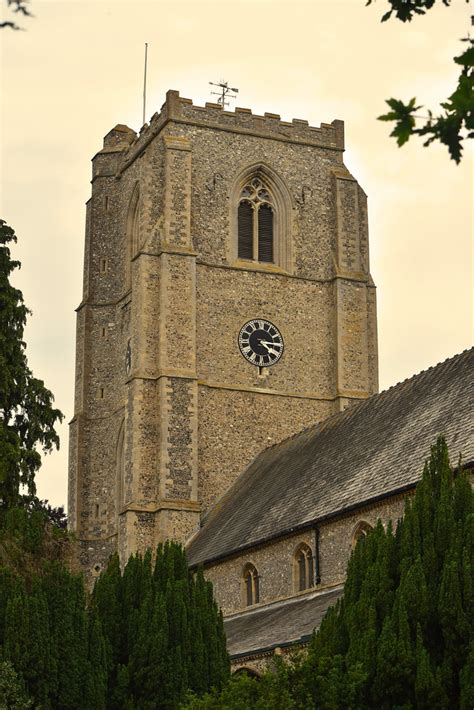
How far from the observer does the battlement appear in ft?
139

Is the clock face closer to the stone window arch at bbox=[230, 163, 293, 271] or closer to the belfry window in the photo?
the stone window arch at bbox=[230, 163, 293, 271]

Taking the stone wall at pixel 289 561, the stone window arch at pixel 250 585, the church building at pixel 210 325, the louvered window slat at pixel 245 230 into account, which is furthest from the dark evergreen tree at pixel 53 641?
the louvered window slat at pixel 245 230

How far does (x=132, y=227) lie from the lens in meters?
43.7

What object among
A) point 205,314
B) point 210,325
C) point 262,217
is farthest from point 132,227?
point 210,325

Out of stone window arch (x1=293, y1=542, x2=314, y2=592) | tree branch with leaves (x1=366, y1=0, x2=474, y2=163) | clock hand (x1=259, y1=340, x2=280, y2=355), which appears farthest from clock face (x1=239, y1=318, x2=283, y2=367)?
tree branch with leaves (x1=366, y1=0, x2=474, y2=163)

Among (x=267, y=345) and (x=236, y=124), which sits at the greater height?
(x=236, y=124)

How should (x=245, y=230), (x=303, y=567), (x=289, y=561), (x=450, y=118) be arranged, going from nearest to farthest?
(x=450, y=118) → (x=303, y=567) → (x=289, y=561) → (x=245, y=230)

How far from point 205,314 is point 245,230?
137 inches

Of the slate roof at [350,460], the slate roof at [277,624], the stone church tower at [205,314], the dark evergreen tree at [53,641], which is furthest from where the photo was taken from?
the stone church tower at [205,314]

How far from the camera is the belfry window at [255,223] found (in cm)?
4244

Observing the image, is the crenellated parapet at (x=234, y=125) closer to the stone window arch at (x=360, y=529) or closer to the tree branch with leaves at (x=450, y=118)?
the stone window arch at (x=360, y=529)

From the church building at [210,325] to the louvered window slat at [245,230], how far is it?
1.7 inches

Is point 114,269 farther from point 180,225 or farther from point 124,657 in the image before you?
point 124,657

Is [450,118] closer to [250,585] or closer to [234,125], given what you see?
[250,585]
